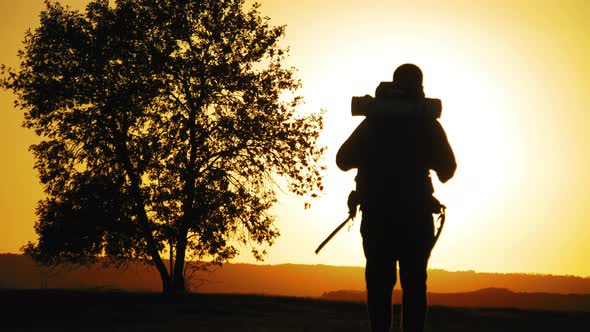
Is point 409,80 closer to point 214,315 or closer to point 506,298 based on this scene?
point 214,315

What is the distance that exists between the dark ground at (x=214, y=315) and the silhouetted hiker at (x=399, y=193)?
699 cm

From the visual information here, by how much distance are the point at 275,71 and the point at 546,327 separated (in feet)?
54.2

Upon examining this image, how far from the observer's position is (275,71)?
31266 mm

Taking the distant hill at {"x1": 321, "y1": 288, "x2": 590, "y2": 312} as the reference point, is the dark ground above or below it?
below

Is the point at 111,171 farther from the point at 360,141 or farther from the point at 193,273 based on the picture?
the point at 360,141

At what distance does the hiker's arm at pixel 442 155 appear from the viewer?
7.84 m

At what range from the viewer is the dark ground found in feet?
49.6

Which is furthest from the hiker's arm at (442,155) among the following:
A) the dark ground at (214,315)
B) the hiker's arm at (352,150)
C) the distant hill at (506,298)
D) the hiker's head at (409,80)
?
the distant hill at (506,298)

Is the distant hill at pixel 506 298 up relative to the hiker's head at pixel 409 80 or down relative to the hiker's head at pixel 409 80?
down

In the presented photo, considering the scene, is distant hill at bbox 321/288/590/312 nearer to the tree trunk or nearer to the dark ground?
the tree trunk

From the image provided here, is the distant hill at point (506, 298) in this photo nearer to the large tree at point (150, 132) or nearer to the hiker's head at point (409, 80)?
the large tree at point (150, 132)

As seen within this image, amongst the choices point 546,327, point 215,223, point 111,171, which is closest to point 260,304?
point 546,327

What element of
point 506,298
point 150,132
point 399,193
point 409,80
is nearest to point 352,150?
point 399,193

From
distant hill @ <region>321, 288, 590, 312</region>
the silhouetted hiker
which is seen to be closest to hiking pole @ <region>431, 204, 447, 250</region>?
the silhouetted hiker
